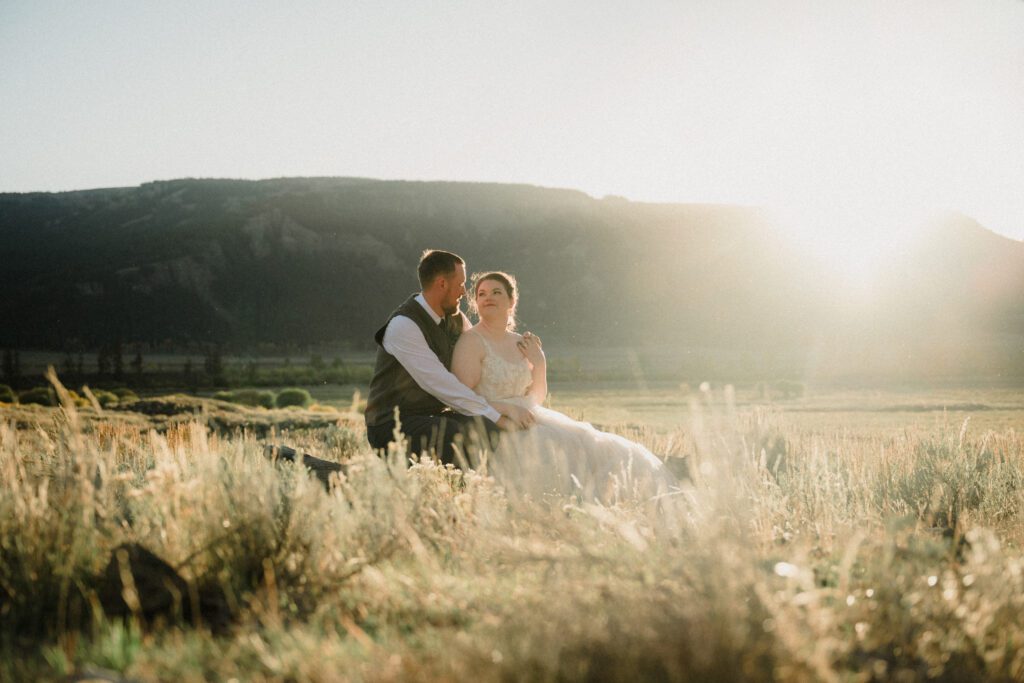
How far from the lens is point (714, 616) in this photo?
2.38m

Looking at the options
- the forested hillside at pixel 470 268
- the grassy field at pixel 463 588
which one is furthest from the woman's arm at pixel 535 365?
the forested hillside at pixel 470 268

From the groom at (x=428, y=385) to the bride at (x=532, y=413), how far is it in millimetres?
223

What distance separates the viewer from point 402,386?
7000 millimetres

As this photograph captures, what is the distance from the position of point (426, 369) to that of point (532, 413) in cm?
113

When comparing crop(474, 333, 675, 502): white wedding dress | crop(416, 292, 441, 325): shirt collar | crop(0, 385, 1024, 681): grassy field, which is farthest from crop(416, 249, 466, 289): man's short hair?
crop(0, 385, 1024, 681): grassy field

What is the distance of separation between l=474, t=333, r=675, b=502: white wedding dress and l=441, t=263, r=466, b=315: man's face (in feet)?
1.69

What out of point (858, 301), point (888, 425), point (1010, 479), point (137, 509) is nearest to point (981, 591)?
point (137, 509)

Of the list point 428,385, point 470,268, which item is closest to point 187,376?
point 428,385

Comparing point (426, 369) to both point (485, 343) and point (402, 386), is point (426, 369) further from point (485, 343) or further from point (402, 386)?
point (485, 343)

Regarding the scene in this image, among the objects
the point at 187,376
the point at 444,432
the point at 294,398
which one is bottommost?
the point at 187,376

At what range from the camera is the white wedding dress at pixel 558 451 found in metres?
6.38

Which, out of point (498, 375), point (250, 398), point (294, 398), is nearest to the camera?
point (498, 375)

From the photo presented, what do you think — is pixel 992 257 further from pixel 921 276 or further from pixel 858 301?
pixel 858 301

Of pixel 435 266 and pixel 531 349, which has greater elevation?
pixel 435 266
